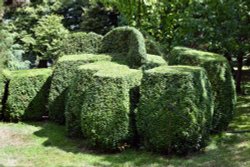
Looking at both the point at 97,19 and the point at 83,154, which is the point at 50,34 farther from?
the point at 83,154

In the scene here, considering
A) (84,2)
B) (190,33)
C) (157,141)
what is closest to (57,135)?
(157,141)

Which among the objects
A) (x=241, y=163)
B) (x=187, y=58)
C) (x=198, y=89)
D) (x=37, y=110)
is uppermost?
(x=187, y=58)

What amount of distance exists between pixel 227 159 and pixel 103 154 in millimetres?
2447

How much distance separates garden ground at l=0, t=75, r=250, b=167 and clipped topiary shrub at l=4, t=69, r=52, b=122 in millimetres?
919

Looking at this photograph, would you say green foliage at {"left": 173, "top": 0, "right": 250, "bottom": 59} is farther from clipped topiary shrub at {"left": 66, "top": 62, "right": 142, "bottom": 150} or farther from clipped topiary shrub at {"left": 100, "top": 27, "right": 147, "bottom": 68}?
clipped topiary shrub at {"left": 66, "top": 62, "right": 142, "bottom": 150}

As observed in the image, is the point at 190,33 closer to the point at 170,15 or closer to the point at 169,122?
the point at 170,15

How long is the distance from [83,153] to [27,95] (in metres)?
3.28

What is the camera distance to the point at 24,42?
19.6 meters

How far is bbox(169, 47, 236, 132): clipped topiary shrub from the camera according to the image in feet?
28.0

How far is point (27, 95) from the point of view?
34.0 ft

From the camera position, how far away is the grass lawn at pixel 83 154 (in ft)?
23.8

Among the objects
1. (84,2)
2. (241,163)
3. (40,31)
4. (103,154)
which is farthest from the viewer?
(84,2)

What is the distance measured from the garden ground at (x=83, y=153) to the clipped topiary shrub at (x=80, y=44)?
99.1 inches

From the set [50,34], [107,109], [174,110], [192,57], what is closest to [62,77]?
[107,109]
